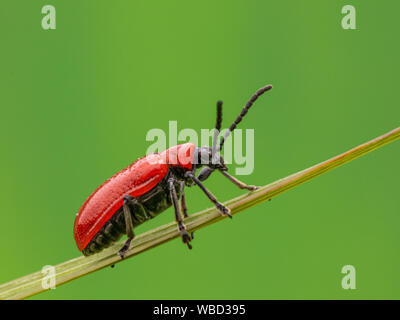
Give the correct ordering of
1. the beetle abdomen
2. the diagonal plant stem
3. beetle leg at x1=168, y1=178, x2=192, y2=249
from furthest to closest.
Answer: the beetle abdomen < beetle leg at x1=168, y1=178, x2=192, y2=249 < the diagonal plant stem

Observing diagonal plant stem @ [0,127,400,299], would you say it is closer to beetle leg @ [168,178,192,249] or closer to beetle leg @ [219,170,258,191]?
beetle leg @ [168,178,192,249]

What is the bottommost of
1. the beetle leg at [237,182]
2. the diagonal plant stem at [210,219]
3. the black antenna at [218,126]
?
the diagonal plant stem at [210,219]

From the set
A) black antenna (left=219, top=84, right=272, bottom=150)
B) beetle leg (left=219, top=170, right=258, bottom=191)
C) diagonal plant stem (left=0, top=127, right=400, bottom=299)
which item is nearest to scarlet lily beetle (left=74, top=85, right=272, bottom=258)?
black antenna (left=219, top=84, right=272, bottom=150)

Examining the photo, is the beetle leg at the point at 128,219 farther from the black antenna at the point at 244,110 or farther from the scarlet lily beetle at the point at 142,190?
the black antenna at the point at 244,110

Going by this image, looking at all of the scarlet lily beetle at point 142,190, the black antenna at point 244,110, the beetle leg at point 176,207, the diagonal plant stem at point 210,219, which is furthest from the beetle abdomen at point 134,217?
the diagonal plant stem at point 210,219

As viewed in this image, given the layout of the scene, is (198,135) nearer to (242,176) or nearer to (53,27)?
(242,176)

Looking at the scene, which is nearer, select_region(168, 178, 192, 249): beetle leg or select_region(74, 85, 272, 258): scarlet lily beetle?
select_region(168, 178, 192, 249): beetle leg

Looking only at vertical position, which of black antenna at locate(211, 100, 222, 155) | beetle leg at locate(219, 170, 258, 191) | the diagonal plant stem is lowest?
the diagonal plant stem

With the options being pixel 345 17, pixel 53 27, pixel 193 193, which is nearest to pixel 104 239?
pixel 193 193

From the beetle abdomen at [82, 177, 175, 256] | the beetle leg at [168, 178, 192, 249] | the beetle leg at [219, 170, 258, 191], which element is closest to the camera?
the beetle leg at [168, 178, 192, 249]
